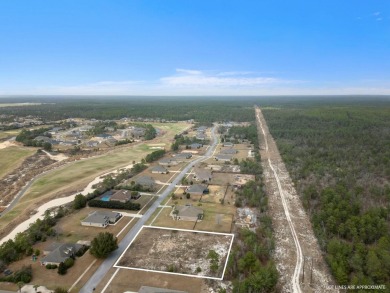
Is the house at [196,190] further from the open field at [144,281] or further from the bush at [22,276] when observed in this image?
the bush at [22,276]

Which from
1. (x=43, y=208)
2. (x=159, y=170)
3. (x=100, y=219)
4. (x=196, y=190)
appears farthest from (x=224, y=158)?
(x=43, y=208)

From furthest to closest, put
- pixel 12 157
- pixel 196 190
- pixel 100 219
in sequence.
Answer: pixel 12 157
pixel 196 190
pixel 100 219

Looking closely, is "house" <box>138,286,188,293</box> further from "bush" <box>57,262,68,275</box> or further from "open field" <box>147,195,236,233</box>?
"open field" <box>147,195,236,233</box>

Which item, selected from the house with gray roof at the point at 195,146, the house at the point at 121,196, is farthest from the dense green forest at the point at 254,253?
the house with gray roof at the point at 195,146

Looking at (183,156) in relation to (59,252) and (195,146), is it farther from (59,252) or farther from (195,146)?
(59,252)

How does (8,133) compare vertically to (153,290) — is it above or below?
below

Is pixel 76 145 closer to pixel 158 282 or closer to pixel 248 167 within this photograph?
pixel 248 167

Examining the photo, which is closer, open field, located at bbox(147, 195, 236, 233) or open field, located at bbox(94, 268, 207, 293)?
open field, located at bbox(94, 268, 207, 293)

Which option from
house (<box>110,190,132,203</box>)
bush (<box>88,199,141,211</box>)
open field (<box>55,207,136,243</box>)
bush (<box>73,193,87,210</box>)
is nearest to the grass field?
bush (<box>73,193,87,210</box>)
